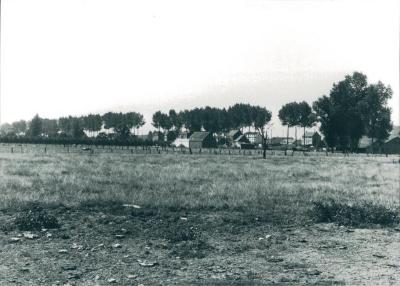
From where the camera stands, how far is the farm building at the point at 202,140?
4697 inches

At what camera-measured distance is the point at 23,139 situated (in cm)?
10250

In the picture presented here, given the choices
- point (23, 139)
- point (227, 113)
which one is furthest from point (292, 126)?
point (23, 139)

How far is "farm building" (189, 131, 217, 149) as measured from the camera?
11930 cm

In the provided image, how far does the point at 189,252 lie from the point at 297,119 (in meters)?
114

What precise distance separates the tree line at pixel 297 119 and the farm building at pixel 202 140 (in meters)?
14.1

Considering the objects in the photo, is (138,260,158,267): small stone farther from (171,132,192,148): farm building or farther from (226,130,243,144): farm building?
(226,130,243,144): farm building

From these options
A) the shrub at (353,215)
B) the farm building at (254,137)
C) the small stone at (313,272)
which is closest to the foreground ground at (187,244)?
the small stone at (313,272)

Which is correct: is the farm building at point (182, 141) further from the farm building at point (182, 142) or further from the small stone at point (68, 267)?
the small stone at point (68, 267)

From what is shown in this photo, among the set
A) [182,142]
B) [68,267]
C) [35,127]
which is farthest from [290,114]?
[68,267]

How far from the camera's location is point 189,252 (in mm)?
8422

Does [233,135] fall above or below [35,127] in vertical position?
below

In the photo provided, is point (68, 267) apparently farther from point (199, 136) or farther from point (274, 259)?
point (199, 136)

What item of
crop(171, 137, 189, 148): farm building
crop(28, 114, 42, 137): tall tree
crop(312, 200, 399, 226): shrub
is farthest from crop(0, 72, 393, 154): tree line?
crop(312, 200, 399, 226): shrub

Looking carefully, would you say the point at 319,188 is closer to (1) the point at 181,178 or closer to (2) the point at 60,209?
(1) the point at 181,178
